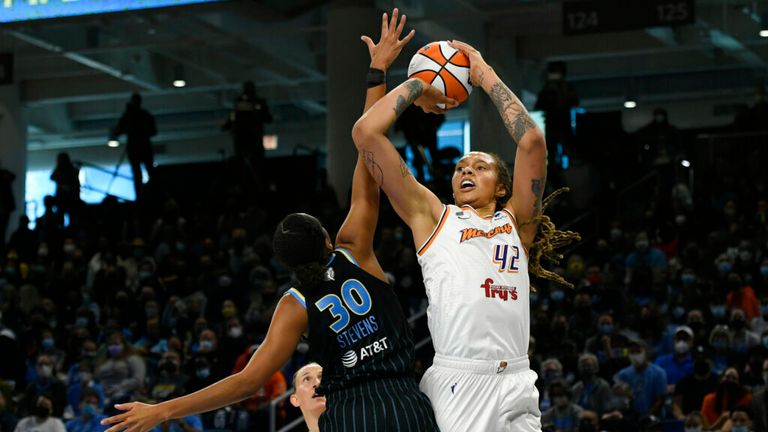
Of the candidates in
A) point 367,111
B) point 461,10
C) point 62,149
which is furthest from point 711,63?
point 367,111

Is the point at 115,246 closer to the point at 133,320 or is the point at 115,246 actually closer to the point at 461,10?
the point at 133,320

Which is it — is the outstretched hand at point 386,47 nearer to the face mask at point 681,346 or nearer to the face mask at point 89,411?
the face mask at point 681,346

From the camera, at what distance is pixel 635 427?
1259 centimetres

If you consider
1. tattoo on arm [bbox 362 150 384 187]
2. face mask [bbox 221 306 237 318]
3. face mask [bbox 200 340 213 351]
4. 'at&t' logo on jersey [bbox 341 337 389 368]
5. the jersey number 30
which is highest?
tattoo on arm [bbox 362 150 384 187]

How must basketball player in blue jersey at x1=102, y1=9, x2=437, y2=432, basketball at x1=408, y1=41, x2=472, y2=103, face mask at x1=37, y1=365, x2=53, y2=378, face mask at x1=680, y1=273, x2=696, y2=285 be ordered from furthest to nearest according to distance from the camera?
face mask at x1=37, y1=365, x2=53, y2=378 < face mask at x1=680, y1=273, x2=696, y2=285 < basketball at x1=408, y1=41, x2=472, y2=103 < basketball player in blue jersey at x1=102, y1=9, x2=437, y2=432

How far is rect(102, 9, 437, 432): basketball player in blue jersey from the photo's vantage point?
205 inches

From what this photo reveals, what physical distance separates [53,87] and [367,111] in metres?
23.6

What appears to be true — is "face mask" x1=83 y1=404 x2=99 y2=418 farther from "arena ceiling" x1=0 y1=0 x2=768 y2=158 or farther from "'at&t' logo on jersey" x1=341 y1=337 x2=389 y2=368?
"'at&t' logo on jersey" x1=341 y1=337 x2=389 y2=368

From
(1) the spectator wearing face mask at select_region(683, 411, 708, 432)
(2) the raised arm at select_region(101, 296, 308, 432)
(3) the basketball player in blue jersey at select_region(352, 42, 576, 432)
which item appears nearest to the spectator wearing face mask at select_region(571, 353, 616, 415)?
(1) the spectator wearing face mask at select_region(683, 411, 708, 432)

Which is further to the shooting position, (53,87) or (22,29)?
(53,87)

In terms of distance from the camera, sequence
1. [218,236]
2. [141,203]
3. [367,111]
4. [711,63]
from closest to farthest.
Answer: [367,111]
[218,236]
[141,203]
[711,63]

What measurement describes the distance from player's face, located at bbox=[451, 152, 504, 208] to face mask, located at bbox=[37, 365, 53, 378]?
38.5 feet

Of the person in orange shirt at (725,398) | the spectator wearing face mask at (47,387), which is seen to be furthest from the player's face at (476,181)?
the spectator wearing face mask at (47,387)

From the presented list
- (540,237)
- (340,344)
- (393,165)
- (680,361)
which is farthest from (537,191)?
(680,361)
